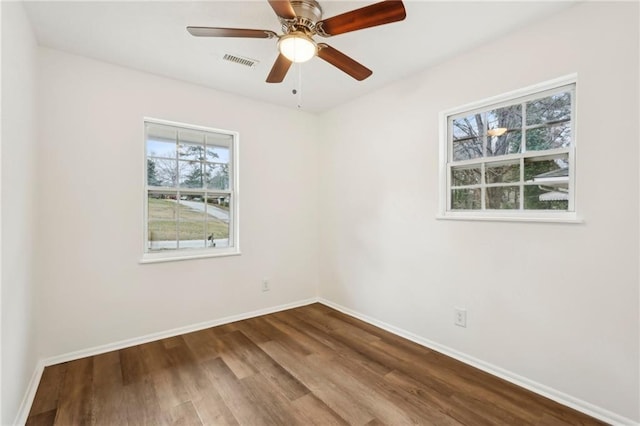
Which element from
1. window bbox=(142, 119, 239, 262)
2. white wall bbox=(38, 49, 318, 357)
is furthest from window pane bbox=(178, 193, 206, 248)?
white wall bbox=(38, 49, 318, 357)

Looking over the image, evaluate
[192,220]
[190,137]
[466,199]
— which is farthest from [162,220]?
[466,199]

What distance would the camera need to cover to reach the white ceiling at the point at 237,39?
6.29ft

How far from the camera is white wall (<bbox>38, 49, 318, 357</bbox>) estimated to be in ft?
7.88

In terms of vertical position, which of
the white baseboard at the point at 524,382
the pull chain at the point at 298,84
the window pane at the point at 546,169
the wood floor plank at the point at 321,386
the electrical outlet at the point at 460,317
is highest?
the pull chain at the point at 298,84

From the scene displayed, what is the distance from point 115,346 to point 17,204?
1.55 metres

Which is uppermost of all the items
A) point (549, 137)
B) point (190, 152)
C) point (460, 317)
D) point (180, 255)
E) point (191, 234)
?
point (190, 152)

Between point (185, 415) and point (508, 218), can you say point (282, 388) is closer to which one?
point (185, 415)

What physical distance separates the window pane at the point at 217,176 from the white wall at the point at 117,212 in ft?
0.62

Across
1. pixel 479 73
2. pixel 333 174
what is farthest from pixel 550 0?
pixel 333 174

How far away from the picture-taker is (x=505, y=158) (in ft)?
7.52

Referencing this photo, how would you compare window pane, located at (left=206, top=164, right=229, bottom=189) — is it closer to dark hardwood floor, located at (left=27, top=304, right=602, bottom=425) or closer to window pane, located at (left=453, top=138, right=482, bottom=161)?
dark hardwood floor, located at (left=27, top=304, right=602, bottom=425)

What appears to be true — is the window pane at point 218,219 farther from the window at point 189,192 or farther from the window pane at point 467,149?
the window pane at point 467,149

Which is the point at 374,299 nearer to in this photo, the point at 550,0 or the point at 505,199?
the point at 505,199

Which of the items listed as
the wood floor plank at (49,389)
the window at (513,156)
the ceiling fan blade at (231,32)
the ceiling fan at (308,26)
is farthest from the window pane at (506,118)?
the wood floor plank at (49,389)
